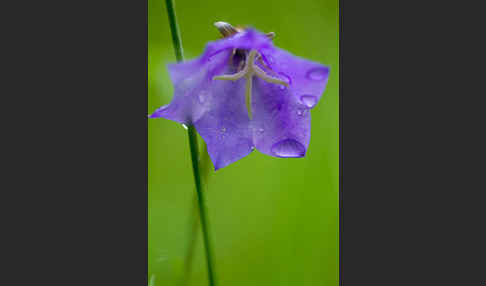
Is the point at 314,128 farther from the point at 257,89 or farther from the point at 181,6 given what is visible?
the point at 181,6

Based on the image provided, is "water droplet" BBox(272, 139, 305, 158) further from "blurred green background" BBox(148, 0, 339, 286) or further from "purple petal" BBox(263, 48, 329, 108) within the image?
"blurred green background" BBox(148, 0, 339, 286)

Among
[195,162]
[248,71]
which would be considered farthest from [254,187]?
[248,71]

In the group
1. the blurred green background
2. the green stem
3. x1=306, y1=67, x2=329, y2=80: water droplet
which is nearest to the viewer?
x1=306, y1=67, x2=329, y2=80: water droplet

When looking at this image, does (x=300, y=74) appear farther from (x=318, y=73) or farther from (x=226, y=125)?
(x=226, y=125)

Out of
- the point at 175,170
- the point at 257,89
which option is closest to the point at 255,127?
the point at 257,89

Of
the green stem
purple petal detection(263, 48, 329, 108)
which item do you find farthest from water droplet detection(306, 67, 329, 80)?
the green stem

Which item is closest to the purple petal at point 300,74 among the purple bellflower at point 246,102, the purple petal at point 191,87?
the purple bellflower at point 246,102

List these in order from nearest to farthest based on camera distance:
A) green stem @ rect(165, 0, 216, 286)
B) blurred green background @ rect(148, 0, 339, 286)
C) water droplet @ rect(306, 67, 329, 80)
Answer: water droplet @ rect(306, 67, 329, 80) → green stem @ rect(165, 0, 216, 286) → blurred green background @ rect(148, 0, 339, 286)
